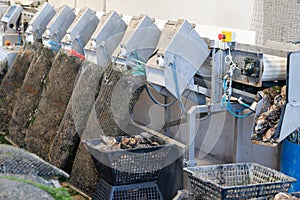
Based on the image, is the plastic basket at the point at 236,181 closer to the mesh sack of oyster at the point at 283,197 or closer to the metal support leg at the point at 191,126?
the mesh sack of oyster at the point at 283,197

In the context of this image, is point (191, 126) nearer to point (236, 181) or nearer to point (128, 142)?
point (236, 181)

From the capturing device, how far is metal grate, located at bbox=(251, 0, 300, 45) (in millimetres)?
3428

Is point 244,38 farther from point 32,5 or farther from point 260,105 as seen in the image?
point 32,5

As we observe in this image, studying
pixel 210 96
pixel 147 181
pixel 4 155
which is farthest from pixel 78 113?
pixel 4 155

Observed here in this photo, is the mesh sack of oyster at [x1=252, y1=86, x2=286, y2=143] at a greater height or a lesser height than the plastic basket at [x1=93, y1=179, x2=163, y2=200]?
greater

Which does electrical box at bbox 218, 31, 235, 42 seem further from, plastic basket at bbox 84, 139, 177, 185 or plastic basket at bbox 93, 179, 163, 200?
plastic basket at bbox 93, 179, 163, 200

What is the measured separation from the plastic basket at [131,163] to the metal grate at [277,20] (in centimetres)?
103

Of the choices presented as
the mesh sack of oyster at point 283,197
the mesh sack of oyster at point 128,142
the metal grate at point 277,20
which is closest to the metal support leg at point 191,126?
the mesh sack of oyster at point 128,142

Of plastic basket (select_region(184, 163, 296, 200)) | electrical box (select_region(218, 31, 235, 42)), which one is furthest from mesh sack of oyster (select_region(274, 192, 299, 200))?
electrical box (select_region(218, 31, 235, 42))

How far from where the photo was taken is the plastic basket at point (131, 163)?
367 cm

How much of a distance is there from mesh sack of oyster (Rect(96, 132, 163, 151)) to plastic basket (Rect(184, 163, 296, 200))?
71cm

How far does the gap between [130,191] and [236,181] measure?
0.84 meters

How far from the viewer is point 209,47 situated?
3699 millimetres

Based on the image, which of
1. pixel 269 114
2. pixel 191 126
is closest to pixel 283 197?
pixel 269 114
